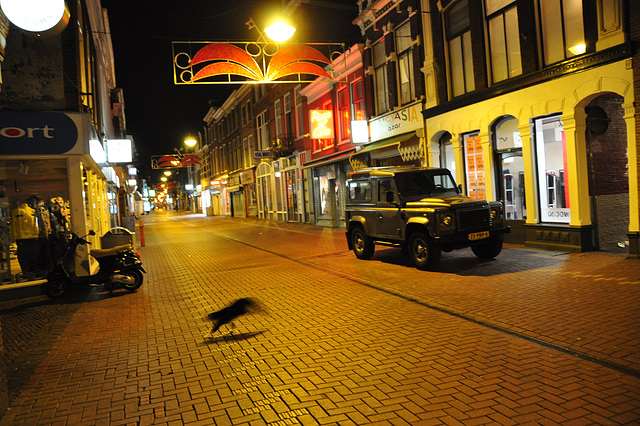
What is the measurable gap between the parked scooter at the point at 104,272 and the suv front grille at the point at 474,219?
22.3 feet

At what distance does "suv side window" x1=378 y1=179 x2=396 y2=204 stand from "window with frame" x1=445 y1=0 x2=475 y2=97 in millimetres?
5563

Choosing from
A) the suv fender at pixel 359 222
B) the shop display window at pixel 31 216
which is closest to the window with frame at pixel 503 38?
the suv fender at pixel 359 222

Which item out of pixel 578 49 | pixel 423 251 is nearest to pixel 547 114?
pixel 578 49

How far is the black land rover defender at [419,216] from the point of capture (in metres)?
9.59

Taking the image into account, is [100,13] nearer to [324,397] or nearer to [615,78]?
[615,78]

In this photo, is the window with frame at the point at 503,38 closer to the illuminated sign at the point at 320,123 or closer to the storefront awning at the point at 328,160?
the storefront awning at the point at 328,160

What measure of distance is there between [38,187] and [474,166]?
11876 millimetres

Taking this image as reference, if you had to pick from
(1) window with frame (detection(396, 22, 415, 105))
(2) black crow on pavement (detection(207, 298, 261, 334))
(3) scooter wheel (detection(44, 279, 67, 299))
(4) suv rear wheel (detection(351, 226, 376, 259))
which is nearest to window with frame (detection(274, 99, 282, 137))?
(1) window with frame (detection(396, 22, 415, 105))

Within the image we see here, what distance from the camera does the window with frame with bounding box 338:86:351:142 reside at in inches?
853

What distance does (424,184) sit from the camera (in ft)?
35.9

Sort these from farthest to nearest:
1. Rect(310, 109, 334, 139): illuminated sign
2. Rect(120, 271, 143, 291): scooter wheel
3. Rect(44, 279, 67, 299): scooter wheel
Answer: Rect(310, 109, 334, 139): illuminated sign < Rect(120, 271, 143, 291): scooter wheel < Rect(44, 279, 67, 299): scooter wheel

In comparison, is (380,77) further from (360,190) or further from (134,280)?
(134,280)

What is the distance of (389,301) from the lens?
24.4ft

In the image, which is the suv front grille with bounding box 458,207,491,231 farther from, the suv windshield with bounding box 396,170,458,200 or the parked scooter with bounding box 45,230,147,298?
the parked scooter with bounding box 45,230,147,298
